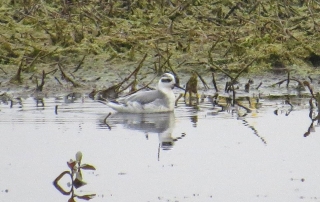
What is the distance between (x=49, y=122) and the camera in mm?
13102

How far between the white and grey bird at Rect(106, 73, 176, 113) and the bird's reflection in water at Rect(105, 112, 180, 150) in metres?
0.08

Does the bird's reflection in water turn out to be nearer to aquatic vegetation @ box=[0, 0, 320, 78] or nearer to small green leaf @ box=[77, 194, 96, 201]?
aquatic vegetation @ box=[0, 0, 320, 78]

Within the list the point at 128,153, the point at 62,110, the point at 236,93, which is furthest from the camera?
the point at 236,93

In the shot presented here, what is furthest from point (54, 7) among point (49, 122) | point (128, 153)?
point (128, 153)

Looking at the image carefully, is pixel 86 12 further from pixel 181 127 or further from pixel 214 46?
pixel 181 127

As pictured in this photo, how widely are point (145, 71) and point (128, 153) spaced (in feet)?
18.5

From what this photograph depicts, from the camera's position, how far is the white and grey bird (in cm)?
1416

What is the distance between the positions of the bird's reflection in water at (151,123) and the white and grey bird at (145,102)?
0.08 metres

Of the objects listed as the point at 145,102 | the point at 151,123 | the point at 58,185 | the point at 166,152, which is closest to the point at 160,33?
the point at 145,102

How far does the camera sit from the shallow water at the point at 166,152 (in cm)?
966

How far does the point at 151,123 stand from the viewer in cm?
1349

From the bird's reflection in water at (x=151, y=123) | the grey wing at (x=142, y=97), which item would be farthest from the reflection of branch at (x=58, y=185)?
the grey wing at (x=142, y=97)

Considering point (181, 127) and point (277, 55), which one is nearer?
point (181, 127)

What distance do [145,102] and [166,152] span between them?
3160mm
